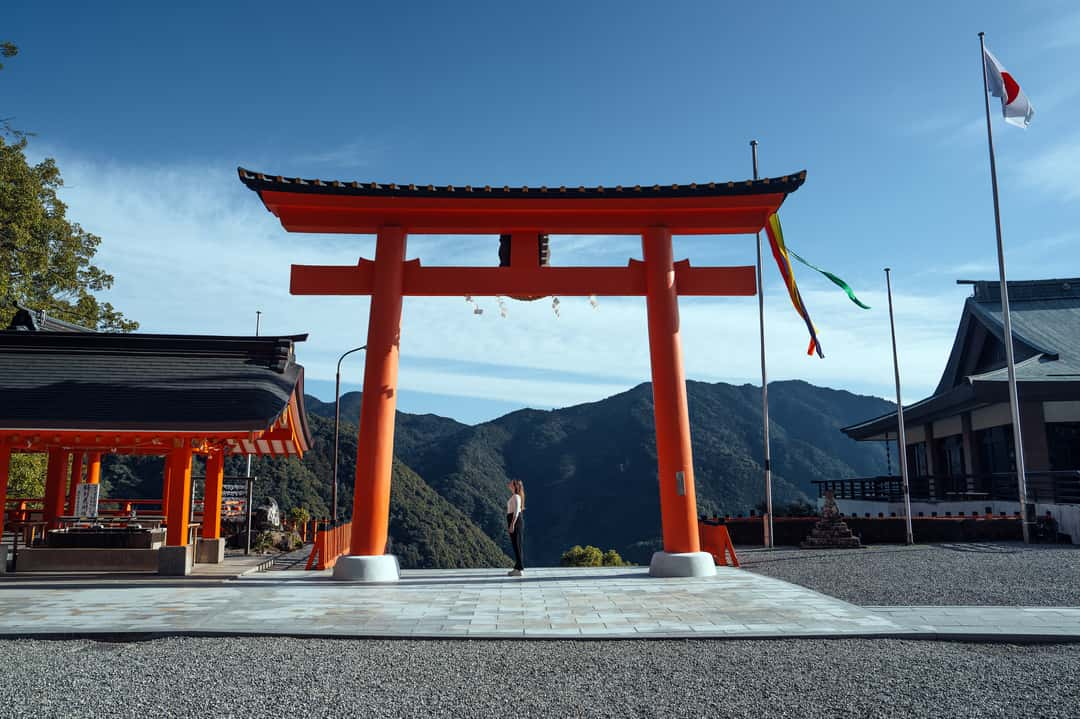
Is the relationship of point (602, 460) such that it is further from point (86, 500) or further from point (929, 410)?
point (86, 500)

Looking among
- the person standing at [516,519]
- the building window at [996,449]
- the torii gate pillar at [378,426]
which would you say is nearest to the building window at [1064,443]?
the building window at [996,449]

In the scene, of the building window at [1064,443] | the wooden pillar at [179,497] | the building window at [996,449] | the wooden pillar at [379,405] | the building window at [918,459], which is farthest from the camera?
the building window at [918,459]

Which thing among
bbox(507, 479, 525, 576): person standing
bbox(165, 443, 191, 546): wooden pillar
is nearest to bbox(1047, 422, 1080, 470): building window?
bbox(507, 479, 525, 576): person standing

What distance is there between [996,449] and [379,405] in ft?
81.0

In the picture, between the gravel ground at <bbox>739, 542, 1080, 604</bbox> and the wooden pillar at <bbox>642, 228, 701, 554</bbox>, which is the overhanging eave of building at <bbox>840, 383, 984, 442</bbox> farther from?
the wooden pillar at <bbox>642, 228, 701, 554</bbox>

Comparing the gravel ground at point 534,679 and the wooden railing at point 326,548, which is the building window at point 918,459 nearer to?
the wooden railing at point 326,548

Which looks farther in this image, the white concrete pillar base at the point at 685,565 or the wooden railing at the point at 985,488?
the wooden railing at the point at 985,488

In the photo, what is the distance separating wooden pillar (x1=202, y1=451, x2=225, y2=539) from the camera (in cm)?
1504

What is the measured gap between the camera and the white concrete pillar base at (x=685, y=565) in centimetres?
1197

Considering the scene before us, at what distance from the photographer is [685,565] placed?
11992mm

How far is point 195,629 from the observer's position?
7.43 m

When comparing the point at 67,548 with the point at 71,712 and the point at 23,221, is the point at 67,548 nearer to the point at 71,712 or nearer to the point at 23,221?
the point at 71,712

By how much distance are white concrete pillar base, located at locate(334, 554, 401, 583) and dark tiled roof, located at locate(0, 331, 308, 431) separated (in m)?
2.68

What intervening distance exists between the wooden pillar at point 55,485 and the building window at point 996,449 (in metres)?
27.9
